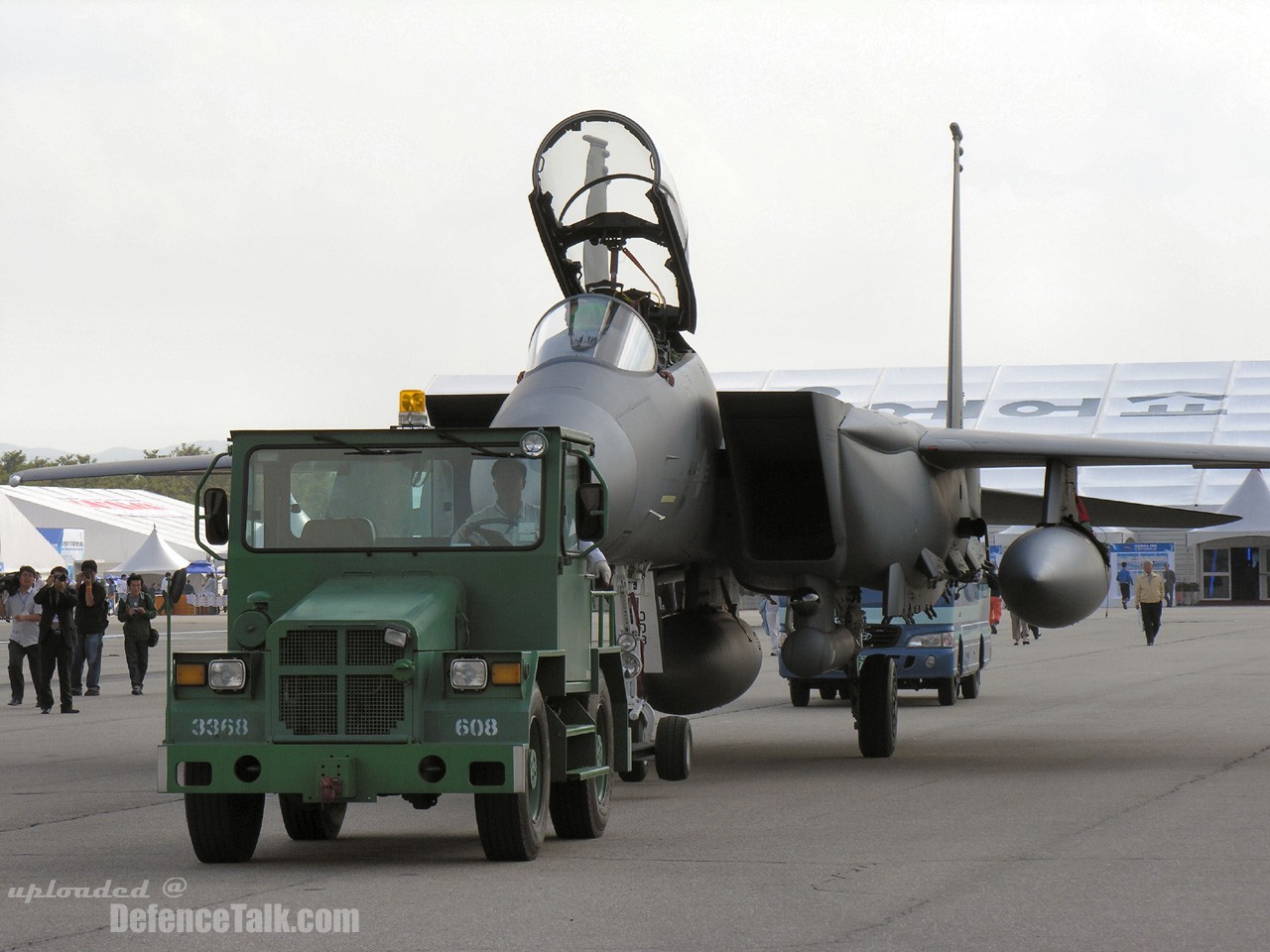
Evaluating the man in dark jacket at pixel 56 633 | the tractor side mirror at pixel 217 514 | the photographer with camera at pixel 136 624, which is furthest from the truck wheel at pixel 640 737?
the photographer with camera at pixel 136 624

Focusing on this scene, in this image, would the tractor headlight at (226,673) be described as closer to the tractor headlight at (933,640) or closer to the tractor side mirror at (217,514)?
the tractor side mirror at (217,514)

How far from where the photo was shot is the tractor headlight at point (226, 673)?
8.42m

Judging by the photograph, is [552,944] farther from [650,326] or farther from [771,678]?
[771,678]

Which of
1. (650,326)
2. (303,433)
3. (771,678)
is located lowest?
(771,678)

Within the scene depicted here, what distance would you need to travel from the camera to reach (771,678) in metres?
29.2

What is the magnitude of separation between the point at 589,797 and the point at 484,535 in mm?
1577

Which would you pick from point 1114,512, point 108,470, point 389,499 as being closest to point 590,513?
point 389,499

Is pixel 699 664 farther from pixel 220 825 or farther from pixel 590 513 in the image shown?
pixel 220 825

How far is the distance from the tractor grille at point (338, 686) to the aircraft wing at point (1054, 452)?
728 cm

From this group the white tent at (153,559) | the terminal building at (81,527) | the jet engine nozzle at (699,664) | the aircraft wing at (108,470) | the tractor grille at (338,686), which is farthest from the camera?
the terminal building at (81,527)

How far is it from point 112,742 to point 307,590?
9.03m

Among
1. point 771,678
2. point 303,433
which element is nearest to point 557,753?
point 303,433

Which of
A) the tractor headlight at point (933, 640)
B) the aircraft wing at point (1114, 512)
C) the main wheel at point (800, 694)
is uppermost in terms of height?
the aircraft wing at point (1114, 512)

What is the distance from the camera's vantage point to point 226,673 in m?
8.44
